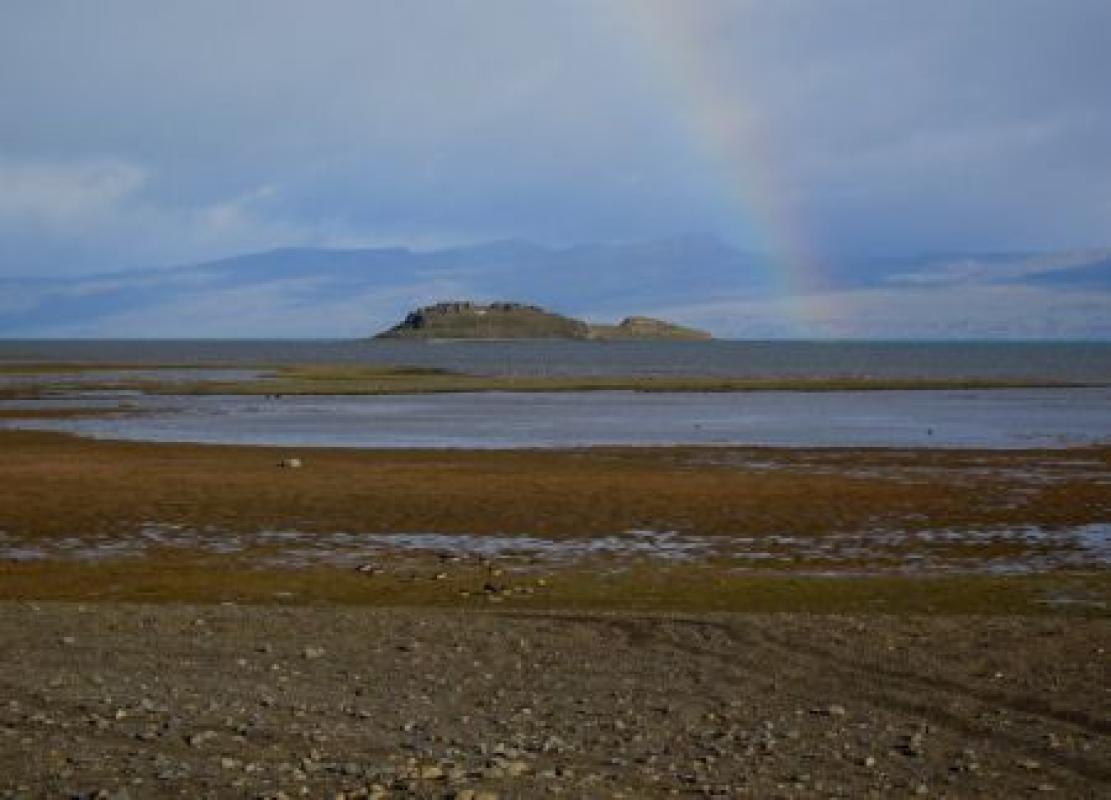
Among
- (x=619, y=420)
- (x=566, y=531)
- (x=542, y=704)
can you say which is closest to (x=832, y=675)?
(x=542, y=704)

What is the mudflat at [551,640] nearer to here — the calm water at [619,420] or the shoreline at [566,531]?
the shoreline at [566,531]

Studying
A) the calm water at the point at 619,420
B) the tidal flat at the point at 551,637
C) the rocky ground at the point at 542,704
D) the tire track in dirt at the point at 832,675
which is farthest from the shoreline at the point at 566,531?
the calm water at the point at 619,420

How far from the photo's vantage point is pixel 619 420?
62312mm

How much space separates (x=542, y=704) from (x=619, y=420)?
49621mm

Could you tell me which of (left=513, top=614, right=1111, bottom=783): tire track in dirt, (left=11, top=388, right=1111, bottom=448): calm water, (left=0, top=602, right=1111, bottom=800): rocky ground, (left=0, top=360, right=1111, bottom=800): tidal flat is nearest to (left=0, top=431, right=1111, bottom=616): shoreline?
(left=0, top=360, right=1111, bottom=800): tidal flat

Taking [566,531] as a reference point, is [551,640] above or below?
above

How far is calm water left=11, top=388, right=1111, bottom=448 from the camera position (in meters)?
50.0

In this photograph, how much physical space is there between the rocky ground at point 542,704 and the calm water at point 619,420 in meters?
30.3

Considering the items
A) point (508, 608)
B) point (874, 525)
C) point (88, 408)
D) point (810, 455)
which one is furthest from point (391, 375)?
point (508, 608)

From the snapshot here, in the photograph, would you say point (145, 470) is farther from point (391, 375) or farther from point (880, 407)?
point (391, 375)

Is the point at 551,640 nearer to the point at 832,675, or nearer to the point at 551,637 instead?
the point at 551,637

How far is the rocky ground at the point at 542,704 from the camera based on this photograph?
1022 cm

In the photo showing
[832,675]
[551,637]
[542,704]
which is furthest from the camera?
[551,637]

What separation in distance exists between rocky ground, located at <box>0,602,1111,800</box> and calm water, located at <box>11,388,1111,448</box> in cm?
3031
